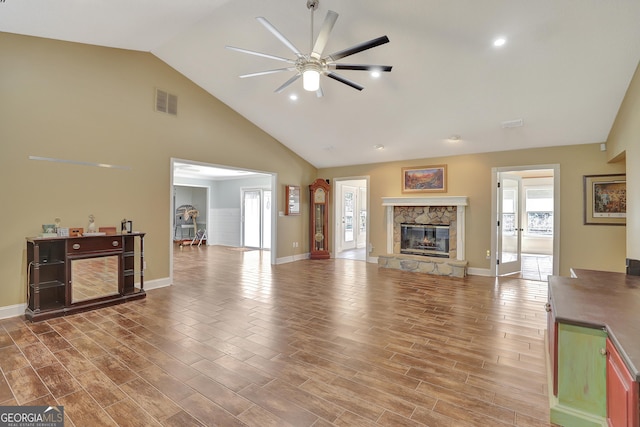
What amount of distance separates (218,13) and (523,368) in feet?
16.2

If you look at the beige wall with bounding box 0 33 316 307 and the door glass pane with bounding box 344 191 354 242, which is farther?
the door glass pane with bounding box 344 191 354 242

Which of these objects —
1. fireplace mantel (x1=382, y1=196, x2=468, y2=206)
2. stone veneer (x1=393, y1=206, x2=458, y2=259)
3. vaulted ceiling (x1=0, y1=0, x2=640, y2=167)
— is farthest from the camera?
stone veneer (x1=393, y1=206, x2=458, y2=259)

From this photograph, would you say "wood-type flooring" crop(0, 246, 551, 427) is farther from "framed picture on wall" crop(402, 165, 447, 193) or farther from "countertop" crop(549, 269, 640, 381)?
"framed picture on wall" crop(402, 165, 447, 193)

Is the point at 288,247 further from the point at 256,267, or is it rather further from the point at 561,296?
the point at 561,296

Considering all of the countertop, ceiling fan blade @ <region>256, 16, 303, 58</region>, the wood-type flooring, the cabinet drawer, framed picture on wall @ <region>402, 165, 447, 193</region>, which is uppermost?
ceiling fan blade @ <region>256, 16, 303, 58</region>

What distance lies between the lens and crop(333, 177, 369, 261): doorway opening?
27.9 ft

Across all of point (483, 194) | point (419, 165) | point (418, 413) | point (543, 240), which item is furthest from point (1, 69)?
point (543, 240)

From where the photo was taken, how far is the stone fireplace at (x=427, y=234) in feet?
20.8

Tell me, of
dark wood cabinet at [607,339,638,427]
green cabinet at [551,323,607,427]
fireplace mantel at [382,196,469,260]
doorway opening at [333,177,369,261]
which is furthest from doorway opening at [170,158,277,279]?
dark wood cabinet at [607,339,638,427]

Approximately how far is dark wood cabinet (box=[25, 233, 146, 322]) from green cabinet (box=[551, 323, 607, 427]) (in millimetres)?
4786

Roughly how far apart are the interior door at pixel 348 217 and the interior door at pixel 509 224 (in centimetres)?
417

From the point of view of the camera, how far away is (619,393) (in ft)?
4.61

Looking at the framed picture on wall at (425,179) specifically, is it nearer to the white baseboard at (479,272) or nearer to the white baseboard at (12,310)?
the white baseboard at (479,272)

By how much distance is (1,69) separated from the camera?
11.6 feet
